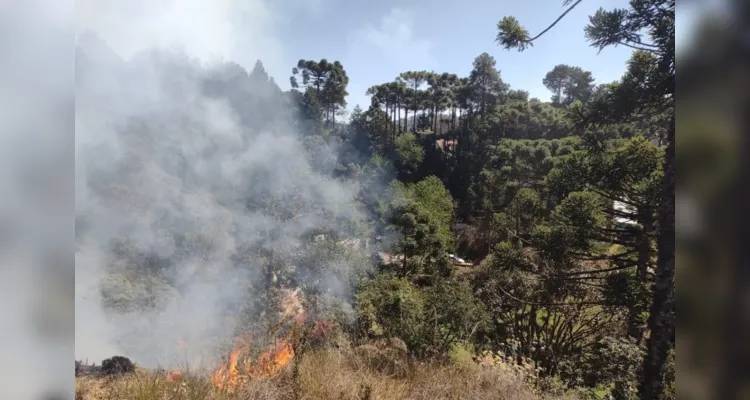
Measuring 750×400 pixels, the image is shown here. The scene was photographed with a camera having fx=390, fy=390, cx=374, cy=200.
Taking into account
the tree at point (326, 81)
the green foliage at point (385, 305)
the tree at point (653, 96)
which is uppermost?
the tree at point (326, 81)

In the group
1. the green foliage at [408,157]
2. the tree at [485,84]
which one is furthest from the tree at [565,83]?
the green foliage at [408,157]

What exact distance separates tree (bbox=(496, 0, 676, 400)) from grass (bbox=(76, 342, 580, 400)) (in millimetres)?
2108

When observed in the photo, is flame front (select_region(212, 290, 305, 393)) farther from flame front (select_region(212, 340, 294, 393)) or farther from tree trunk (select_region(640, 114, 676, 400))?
tree trunk (select_region(640, 114, 676, 400))

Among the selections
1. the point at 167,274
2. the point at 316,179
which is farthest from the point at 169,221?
the point at 316,179

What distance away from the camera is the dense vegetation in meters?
5.50

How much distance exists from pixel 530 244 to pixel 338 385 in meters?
6.66

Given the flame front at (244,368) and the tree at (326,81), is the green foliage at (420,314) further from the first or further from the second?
the tree at (326,81)

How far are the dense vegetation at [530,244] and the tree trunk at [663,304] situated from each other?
0.02 metres

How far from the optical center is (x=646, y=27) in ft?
18.1

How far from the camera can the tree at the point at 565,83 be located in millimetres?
25484

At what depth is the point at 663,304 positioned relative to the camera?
189 inches

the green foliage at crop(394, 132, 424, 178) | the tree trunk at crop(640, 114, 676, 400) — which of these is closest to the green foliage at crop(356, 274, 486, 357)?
the tree trunk at crop(640, 114, 676, 400)

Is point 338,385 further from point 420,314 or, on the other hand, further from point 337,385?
point 420,314

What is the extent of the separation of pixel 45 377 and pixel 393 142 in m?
26.2
